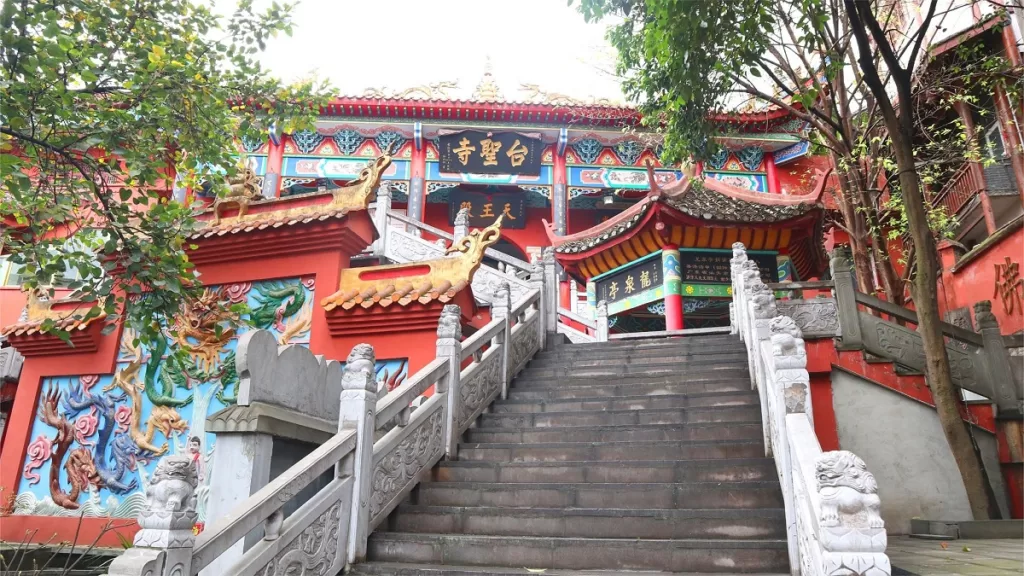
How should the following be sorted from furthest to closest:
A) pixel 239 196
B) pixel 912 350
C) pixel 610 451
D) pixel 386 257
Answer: pixel 386 257 → pixel 239 196 → pixel 912 350 → pixel 610 451

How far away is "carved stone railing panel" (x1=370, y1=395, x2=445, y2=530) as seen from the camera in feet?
A: 15.3

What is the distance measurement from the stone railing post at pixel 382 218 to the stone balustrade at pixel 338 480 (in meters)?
4.43

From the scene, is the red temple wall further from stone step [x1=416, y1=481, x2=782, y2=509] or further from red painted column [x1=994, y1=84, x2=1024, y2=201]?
stone step [x1=416, y1=481, x2=782, y2=509]

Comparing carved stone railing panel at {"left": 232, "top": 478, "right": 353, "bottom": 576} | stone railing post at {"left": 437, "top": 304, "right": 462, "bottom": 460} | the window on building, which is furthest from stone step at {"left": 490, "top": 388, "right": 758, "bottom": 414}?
the window on building

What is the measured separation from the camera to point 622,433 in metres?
5.81

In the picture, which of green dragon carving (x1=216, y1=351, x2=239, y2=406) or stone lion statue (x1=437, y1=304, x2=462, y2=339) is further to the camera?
green dragon carving (x1=216, y1=351, x2=239, y2=406)

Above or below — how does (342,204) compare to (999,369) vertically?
above

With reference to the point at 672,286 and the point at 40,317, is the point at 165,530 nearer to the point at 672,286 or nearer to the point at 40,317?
the point at 40,317

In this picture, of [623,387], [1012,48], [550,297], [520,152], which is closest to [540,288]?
[550,297]

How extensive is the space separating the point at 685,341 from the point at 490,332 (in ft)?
9.97

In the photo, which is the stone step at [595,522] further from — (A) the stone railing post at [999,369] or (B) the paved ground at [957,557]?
(A) the stone railing post at [999,369]

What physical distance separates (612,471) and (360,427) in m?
2.01

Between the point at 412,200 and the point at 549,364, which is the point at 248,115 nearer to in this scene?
the point at 549,364

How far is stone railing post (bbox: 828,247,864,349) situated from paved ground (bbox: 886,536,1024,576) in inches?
94.4
